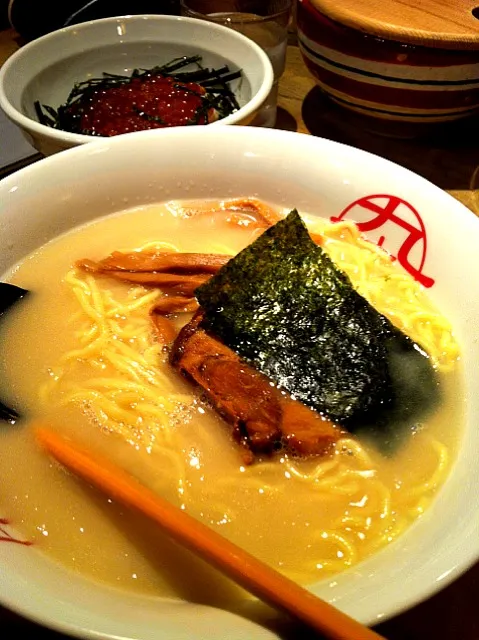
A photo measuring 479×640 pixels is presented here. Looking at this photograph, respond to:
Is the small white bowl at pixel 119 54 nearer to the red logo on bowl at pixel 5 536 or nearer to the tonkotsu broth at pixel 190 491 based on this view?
the tonkotsu broth at pixel 190 491

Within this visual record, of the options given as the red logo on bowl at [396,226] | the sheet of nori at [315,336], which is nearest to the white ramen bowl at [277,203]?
the red logo on bowl at [396,226]

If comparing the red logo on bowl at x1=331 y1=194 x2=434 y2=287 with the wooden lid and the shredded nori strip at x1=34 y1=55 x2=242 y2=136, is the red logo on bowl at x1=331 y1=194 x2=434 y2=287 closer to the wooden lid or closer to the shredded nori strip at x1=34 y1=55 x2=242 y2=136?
the wooden lid

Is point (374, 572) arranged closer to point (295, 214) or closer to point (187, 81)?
point (295, 214)

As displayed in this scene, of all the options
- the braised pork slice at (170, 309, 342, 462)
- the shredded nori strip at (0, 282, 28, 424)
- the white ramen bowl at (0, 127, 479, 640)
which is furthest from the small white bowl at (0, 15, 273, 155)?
the braised pork slice at (170, 309, 342, 462)

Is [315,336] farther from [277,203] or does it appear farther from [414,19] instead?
[414,19]

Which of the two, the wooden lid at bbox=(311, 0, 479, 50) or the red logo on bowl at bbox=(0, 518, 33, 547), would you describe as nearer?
the red logo on bowl at bbox=(0, 518, 33, 547)

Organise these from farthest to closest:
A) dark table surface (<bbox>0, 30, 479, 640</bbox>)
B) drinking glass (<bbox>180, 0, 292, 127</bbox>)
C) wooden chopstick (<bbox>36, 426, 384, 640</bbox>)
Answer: drinking glass (<bbox>180, 0, 292, 127</bbox>), dark table surface (<bbox>0, 30, 479, 640</bbox>), wooden chopstick (<bbox>36, 426, 384, 640</bbox>)
